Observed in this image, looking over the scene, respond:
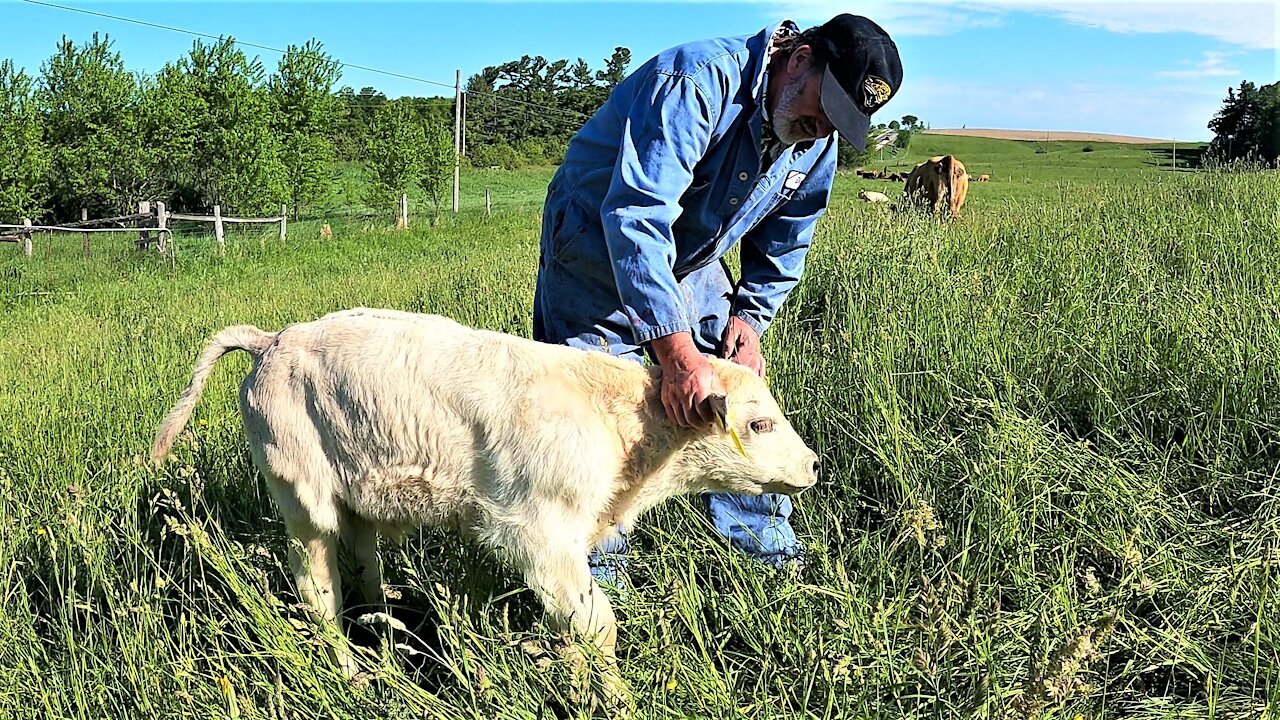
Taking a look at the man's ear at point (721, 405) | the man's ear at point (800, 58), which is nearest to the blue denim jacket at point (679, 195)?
the man's ear at point (800, 58)

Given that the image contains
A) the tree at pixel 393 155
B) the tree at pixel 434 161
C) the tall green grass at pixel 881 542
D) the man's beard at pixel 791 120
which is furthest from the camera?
the tree at pixel 434 161

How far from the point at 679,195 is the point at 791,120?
18.4 inches

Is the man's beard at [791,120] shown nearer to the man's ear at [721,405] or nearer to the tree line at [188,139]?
the man's ear at [721,405]

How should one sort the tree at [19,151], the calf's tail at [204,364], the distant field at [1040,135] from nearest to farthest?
the calf's tail at [204,364]
the tree at [19,151]
the distant field at [1040,135]

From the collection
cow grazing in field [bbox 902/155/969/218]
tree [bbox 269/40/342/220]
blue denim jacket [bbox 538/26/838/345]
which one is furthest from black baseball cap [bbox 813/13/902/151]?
tree [bbox 269/40/342/220]

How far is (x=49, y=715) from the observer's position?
2.68m

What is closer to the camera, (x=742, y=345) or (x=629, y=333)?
(x=629, y=333)

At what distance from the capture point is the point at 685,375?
2.97 metres

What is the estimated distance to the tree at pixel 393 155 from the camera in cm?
3478

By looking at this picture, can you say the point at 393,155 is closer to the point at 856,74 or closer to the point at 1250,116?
the point at 1250,116

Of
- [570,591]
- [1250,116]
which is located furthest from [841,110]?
[1250,116]

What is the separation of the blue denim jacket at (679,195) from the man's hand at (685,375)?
0.05 metres

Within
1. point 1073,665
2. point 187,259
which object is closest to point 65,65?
point 187,259

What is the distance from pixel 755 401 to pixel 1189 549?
1.44 meters
